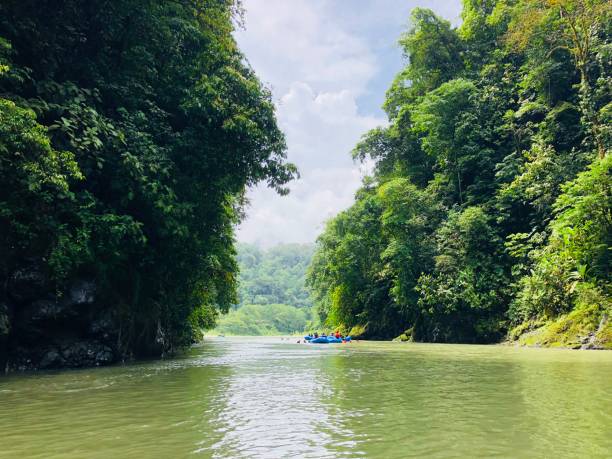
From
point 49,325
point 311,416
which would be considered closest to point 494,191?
point 49,325

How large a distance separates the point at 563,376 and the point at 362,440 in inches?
249

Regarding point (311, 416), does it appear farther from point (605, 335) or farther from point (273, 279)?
point (273, 279)

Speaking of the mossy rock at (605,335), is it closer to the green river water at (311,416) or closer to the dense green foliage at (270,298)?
the green river water at (311,416)

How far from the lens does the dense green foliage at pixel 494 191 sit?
19594 mm

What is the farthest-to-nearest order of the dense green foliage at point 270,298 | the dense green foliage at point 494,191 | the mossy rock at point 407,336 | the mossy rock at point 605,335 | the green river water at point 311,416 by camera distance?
the dense green foliage at point 270,298 → the mossy rock at point 407,336 → the dense green foliage at point 494,191 → the mossy rock at point 605,335 → the green river water at point 311,416

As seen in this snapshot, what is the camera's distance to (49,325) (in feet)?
36.1

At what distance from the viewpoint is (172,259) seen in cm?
1353

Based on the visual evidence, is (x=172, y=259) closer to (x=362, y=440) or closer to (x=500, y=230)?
(x=362, y=440)

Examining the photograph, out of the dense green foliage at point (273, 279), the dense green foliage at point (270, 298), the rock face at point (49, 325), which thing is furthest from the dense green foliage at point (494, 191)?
the dense green foliage at point (273, 279)

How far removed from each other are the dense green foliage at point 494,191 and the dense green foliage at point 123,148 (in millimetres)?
13020

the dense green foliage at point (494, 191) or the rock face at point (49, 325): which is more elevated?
the dense green foliage at point (494, 191)

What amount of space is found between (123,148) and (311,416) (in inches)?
352

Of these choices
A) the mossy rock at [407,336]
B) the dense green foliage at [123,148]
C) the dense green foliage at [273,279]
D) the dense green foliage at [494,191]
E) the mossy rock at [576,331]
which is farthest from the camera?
the dense green foliage at [273,279]

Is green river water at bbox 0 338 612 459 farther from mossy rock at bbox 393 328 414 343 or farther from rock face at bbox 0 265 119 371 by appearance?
mossy rock at bbox 393 328 414 343
